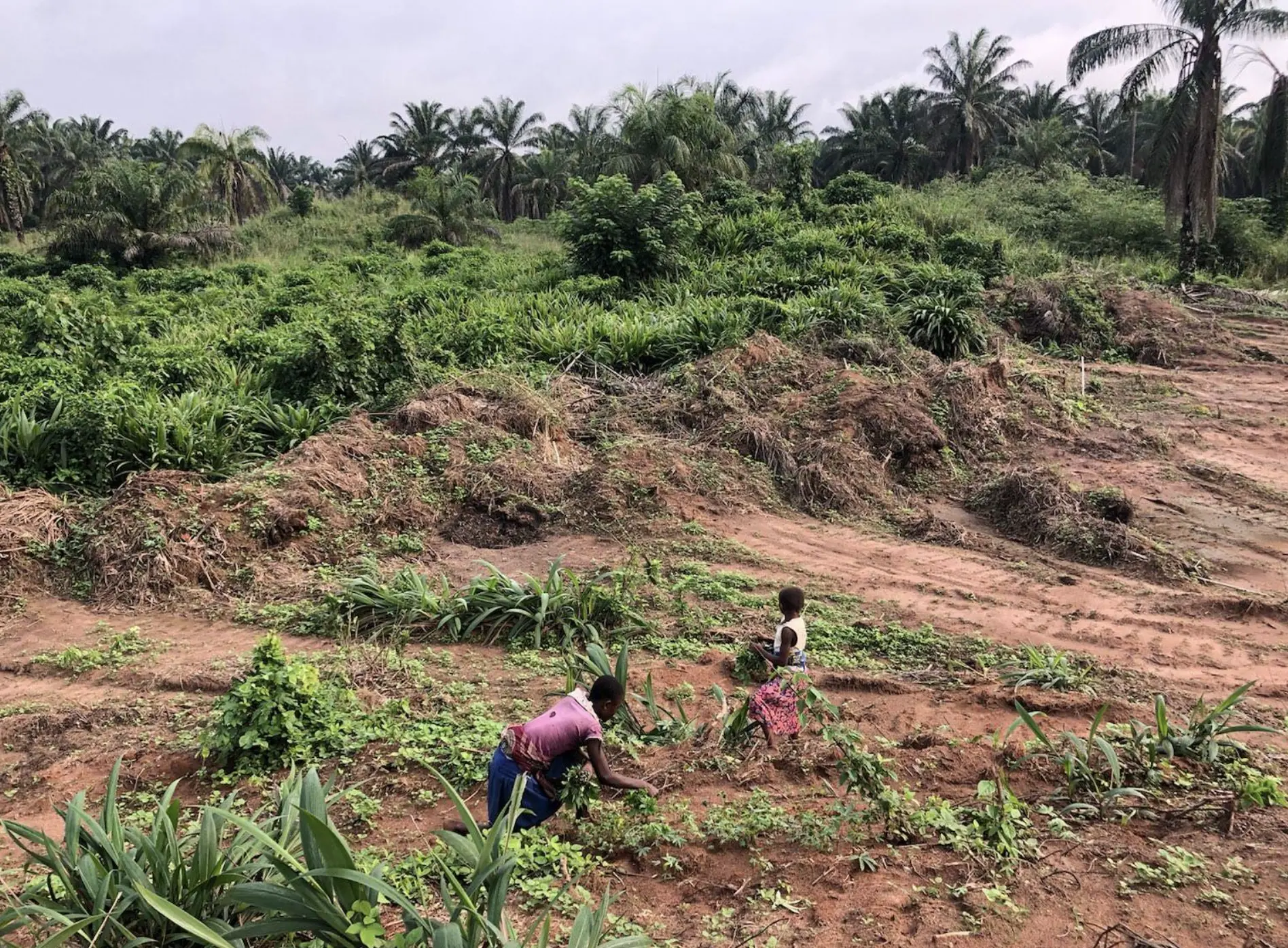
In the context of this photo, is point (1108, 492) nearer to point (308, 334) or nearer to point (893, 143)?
point (308, 334)

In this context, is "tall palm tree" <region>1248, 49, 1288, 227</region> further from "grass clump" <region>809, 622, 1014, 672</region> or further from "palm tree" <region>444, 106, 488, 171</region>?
"palm tree" <region>444, 106, 488, 171</region>

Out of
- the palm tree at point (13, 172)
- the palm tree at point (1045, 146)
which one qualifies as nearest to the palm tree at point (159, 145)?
the palm tree at point (13, 172)

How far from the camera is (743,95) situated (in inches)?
1469

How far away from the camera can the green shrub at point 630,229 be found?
44.2 feet

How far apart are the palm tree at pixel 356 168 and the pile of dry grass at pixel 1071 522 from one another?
43.5 metres

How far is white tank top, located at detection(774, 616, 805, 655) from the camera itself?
389 centimetres

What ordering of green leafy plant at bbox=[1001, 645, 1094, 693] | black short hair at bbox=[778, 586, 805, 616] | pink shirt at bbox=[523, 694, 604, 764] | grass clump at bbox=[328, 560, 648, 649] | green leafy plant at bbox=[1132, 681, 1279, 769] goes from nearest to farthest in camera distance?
pink shirt at bbox=[523, 694, 604, 764]
green leafy plant at bbox=[1132, 681, 1279, 769]
black short hair at bbox=[778, 586, 805, 616]
green leafy plant at bbox=[1001, 645, 1094, 693]
grass clump at bbox=[328, 560, 648, 649]

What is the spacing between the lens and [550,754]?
283cm

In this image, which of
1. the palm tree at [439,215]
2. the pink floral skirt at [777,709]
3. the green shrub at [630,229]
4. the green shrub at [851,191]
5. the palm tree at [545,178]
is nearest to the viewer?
the pink floral skirt at [777,709]

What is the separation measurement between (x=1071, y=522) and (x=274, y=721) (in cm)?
599

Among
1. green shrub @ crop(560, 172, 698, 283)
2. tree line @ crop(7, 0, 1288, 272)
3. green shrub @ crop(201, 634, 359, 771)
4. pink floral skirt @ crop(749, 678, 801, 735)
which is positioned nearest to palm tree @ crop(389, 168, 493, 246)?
tree line @ crop(7, 0, 1288, 272)

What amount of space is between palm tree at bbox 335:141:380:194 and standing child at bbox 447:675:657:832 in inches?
1800

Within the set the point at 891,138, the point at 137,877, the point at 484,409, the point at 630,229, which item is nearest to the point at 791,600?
the point at 137,877

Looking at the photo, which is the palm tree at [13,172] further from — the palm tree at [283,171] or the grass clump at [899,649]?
the grass clump at [899,649]
